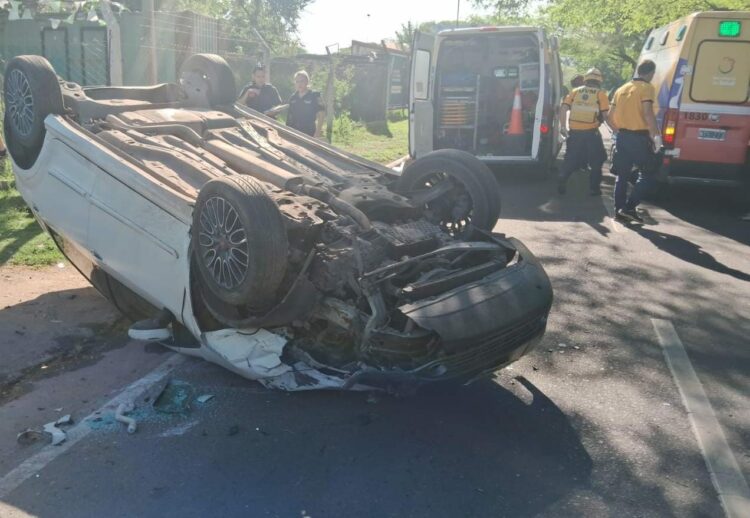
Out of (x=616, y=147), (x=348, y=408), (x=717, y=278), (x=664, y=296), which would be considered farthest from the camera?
(x=616, y=147)

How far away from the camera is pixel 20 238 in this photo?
683 centimetres

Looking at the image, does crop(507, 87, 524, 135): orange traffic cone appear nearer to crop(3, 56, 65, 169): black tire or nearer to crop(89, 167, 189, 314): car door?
crop(3, 56, 65, 169): black tire

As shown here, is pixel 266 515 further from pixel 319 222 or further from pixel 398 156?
pixel 398 156

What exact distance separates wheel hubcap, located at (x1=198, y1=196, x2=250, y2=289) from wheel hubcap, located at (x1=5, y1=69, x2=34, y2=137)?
6.93ft

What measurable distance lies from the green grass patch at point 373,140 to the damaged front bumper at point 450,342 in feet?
29.1

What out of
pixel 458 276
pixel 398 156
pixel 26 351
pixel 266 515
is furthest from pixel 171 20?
pixel 266 515

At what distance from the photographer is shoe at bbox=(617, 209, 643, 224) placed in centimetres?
877

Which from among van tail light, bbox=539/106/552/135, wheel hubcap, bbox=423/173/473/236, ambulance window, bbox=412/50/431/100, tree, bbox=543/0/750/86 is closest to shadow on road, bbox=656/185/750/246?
van tail light, bbox=539/106/552/135

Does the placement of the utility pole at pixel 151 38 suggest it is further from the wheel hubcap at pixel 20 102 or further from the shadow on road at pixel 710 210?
the shadow on road at pixel 710 210

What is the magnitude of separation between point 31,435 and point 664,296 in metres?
4.80

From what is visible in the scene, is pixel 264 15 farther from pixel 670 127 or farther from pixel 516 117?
pixel 670 127

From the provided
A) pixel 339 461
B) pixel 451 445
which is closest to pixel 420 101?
pixel 451 445

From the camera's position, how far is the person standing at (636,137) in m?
8.53

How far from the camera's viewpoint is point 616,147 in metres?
8.87
